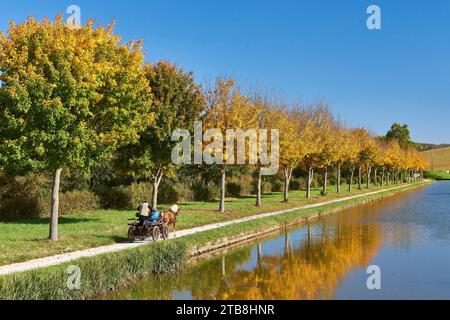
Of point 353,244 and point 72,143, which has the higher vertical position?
point 72,143

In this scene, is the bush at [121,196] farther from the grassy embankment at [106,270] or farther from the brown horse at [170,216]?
the grassy embankment at [106,270]

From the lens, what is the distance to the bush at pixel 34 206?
1005 inches

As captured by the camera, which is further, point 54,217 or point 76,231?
point 76,231

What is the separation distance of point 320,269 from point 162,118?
12993 millimetres

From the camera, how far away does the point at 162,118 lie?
84.4 feet

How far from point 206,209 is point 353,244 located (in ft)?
39.9

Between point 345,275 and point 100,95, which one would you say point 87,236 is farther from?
point 345,275

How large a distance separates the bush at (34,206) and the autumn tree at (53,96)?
25.4 feet

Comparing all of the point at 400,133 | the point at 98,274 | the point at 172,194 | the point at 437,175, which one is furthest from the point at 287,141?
the point at 437,175

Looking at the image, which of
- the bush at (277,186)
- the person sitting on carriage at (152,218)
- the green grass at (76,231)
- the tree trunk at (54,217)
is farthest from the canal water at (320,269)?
the bush at (277,186)

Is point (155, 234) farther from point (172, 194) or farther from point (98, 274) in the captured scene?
point (172, 194)

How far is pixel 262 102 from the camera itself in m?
39.8

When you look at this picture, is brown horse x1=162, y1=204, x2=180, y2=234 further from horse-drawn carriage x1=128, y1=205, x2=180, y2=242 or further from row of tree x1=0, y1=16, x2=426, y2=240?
row of tree x1=0, y1=16, x2=426, y2=240

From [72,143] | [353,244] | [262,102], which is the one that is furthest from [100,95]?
[262,102]
